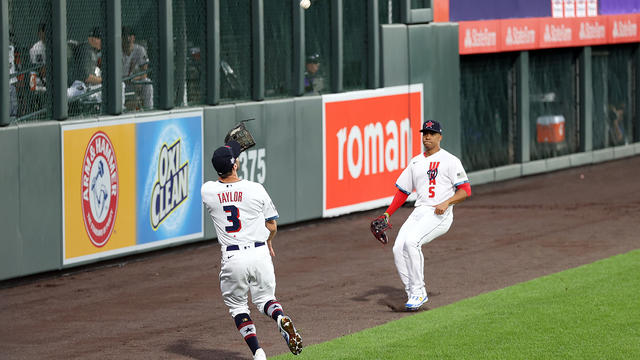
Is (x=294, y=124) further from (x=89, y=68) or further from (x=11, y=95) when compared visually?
(x=11, y=95)

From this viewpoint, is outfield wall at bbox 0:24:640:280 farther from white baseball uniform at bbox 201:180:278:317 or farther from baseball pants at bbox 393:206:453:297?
white baseball uniform at bbox 201:180:278:317

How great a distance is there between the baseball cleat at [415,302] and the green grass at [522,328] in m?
0.15

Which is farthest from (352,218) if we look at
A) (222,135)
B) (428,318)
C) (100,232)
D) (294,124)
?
(428,318)

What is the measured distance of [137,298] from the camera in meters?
13.1

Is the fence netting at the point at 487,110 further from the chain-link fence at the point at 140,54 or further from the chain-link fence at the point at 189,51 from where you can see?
the chain-link fence at the point at 140,54

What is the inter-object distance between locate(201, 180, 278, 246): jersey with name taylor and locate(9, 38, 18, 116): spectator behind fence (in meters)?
5.07

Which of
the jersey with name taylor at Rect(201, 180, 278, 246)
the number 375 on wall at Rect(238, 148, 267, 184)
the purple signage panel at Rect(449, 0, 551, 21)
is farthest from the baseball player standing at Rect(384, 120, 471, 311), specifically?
the purple signage panel at Rect(449, 0, 551, 21)

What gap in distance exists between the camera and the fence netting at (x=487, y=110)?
890 inches

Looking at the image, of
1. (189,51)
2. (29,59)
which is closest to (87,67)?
(29,59)

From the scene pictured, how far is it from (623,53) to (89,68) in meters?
16.3

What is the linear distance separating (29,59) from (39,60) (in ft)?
0.53

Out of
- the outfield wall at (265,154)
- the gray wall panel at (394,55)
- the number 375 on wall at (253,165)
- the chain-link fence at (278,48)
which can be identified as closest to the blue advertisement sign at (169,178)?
the outfield wall at (265,154)

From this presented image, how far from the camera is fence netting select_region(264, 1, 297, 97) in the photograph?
17.8 m

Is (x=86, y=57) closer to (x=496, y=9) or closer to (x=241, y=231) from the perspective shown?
(x=241, y=231)
